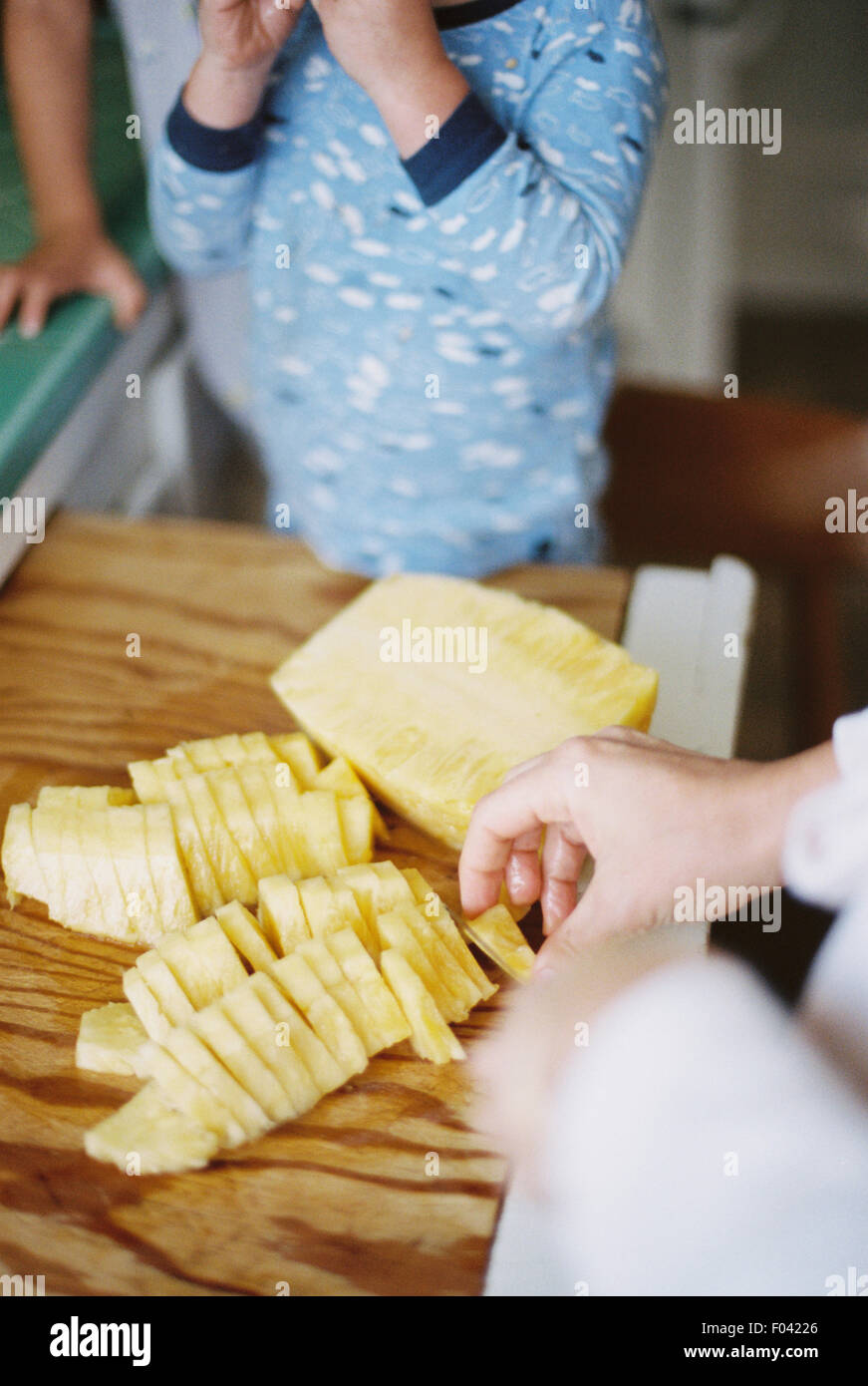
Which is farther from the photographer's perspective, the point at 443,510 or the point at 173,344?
the point at 173,344

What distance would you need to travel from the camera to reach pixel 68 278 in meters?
1.29

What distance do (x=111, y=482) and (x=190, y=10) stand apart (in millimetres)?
601

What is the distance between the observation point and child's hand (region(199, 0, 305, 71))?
90 cm

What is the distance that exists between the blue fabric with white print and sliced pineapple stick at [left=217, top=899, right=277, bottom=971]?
54cm

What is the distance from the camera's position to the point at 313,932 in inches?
31.9

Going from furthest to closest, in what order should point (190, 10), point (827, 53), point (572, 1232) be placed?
point (827, 53) → point (190, 10) → point (572, 1232)

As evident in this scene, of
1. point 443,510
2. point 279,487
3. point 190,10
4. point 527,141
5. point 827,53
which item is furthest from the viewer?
point 827,53

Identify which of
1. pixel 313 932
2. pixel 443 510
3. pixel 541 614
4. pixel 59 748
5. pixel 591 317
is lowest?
pixel 313 932

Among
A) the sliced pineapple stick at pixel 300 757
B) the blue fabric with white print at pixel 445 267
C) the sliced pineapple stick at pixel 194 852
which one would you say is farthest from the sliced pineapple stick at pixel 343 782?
the blue fabric with white print at pixel 445 267

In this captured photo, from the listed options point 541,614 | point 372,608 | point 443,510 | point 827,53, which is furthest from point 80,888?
point 827,53

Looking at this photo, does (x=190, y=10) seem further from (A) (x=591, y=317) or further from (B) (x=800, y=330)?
(B) (x=800, y=330)

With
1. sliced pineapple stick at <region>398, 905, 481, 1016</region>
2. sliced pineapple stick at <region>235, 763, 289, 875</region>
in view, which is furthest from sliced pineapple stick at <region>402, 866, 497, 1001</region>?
sliced pineapple stick at <region>235, 763, 289, 875</region>

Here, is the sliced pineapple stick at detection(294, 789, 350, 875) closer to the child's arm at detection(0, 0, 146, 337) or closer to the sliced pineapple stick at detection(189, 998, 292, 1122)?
the sliced pineapple stick at detection(189, 998, 292, 1122)

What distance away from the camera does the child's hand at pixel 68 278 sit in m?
1.24
